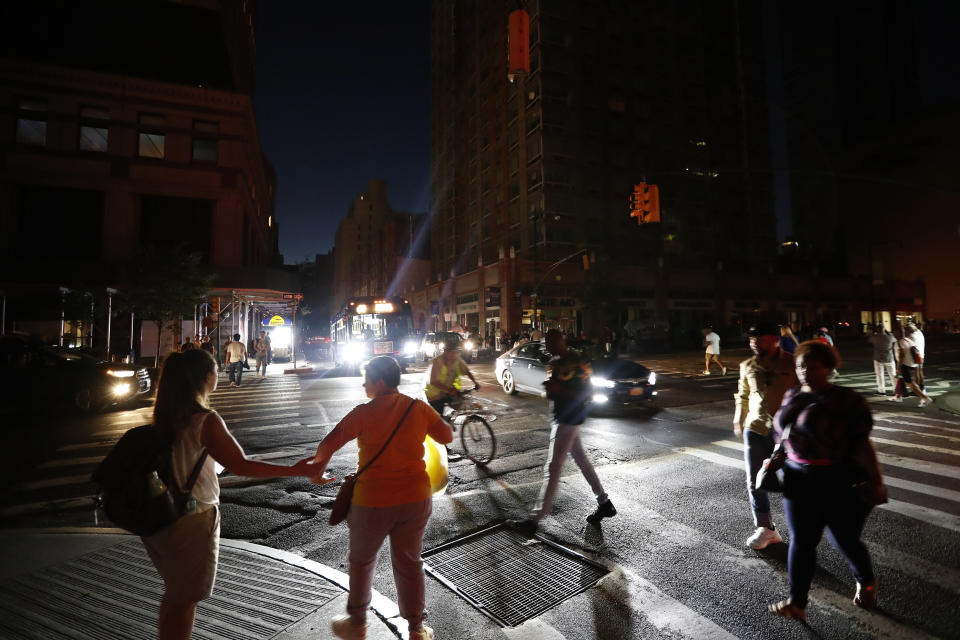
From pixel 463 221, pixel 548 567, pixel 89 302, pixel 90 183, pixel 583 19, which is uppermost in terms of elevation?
pixel 583 19

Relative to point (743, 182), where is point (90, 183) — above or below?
below

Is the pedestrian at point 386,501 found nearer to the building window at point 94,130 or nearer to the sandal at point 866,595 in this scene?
the sandal at point 866,595

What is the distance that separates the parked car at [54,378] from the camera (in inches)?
456

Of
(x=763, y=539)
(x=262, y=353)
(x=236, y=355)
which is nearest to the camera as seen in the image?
(x=763, y=539)

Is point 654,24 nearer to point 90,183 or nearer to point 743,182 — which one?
point 743,182

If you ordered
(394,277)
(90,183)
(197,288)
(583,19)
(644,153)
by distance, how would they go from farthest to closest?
1. (394,277)
2. (644,153)
3. (583,19)
4. (90,183)
5. (197,288)

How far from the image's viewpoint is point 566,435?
478 cm

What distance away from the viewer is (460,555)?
14.1 ft

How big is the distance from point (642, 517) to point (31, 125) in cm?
3733

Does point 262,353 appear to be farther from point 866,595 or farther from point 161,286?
point 866,595

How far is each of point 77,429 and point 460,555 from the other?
34.7ft

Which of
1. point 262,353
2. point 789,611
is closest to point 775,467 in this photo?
point 789,611

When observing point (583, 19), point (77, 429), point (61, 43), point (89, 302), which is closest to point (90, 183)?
point (61, 43)

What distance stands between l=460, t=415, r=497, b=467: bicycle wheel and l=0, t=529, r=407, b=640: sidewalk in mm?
3781
